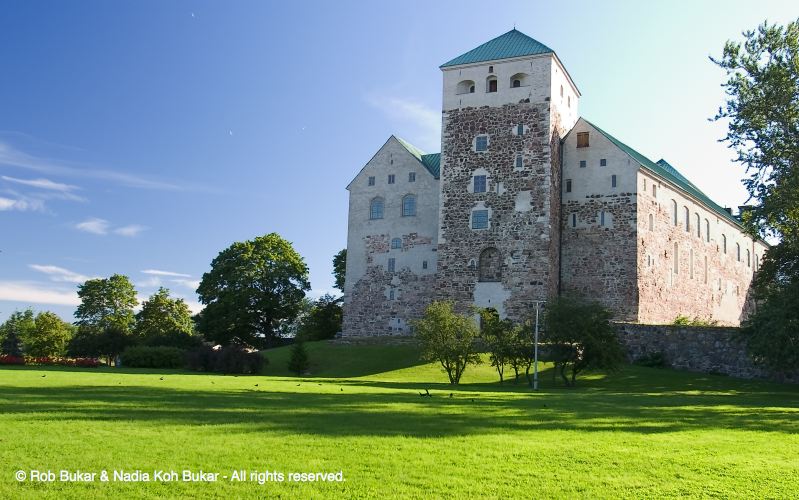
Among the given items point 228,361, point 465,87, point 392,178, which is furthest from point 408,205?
point 228,361

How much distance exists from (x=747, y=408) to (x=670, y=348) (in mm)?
24041

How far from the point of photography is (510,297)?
50969 millimetres

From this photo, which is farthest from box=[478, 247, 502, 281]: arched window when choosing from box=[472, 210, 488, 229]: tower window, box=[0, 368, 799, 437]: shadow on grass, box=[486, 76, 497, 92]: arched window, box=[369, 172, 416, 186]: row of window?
box=[0, 368, 799, 437]: shadow on grass

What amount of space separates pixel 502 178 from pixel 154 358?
28.4 m

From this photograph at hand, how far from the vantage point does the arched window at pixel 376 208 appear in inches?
2387

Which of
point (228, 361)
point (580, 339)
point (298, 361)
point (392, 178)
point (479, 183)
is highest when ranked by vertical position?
point (392, 178)

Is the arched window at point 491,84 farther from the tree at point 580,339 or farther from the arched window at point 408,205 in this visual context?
the tree at point 580,339

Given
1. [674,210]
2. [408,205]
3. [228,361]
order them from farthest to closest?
[408,205] → [674,210] → [228,361]

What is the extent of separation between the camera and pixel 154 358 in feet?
172

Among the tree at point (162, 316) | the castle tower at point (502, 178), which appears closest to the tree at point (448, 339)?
the castle tower at point (502, 178)

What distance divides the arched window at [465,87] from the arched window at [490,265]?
1231cm

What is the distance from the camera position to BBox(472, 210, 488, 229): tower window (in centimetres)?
5253

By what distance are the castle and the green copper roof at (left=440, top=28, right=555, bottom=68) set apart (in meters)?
0.16

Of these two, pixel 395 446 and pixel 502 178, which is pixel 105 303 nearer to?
pixel 502 178
